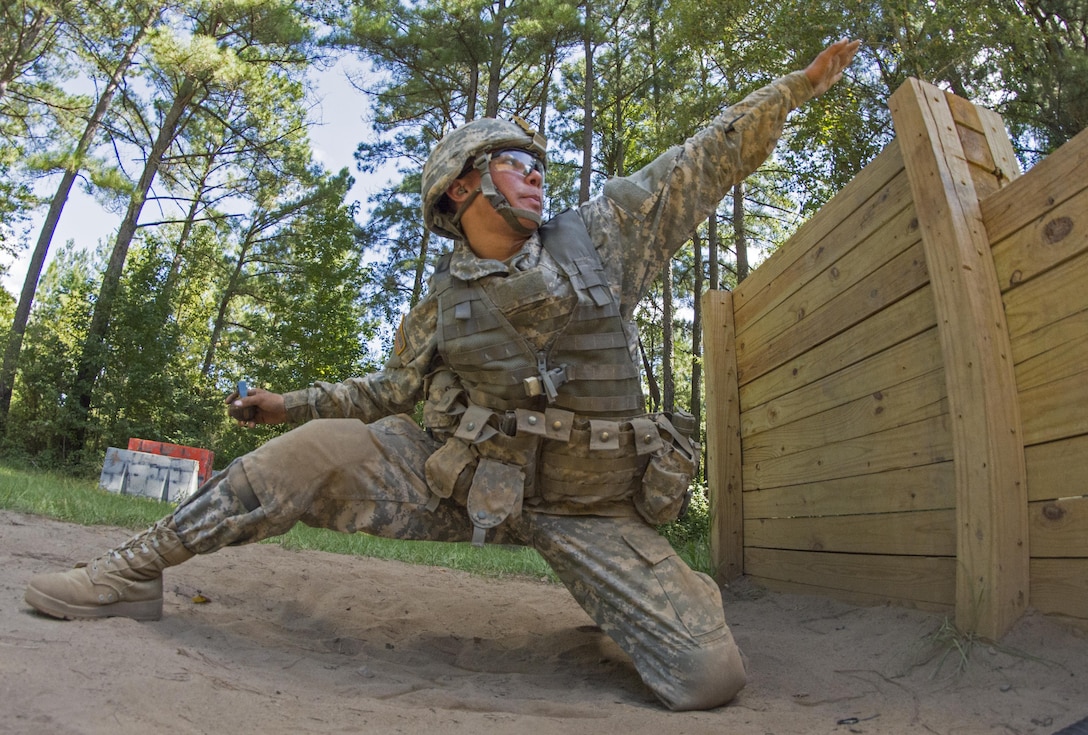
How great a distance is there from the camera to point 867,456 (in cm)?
290

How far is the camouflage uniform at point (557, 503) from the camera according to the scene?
8.45 feet

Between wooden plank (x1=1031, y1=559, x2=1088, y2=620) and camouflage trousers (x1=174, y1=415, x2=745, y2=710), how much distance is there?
853mm

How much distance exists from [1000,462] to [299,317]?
1340cm

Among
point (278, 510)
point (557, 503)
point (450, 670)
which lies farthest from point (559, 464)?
point (278, 510)

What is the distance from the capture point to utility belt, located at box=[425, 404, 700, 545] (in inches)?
107

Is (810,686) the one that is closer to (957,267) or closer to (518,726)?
(518,726)

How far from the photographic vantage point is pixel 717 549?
4074 mm

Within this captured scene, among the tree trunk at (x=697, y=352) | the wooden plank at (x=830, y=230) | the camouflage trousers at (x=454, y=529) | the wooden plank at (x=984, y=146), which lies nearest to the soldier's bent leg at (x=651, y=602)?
the camouflage trousers at (x=454, y=529)

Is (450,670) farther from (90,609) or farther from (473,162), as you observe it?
(473,162)

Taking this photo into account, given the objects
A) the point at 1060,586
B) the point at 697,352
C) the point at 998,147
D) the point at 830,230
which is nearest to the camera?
the point at 1060,586

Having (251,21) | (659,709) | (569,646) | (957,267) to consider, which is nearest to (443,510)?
(569,646)

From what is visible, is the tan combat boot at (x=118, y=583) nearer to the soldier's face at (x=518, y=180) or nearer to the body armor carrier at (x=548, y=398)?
the body armor carrier at (x=548, y=398)

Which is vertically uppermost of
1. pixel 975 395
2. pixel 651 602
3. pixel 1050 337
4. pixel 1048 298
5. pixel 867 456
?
pixel 1048 298

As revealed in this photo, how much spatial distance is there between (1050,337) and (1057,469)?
360 mm
